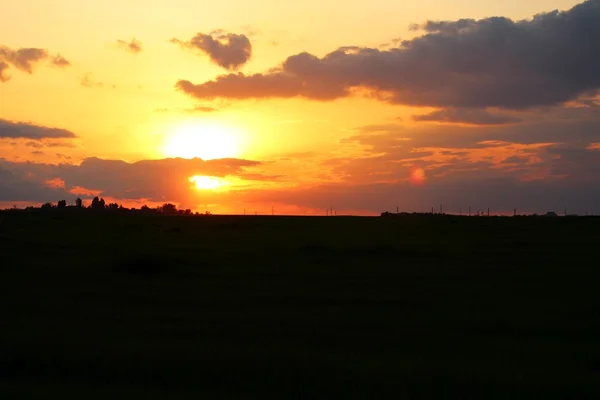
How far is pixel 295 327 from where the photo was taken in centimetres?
2002

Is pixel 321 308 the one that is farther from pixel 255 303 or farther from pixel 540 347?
pixel 540 347

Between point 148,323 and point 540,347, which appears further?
point 148,323

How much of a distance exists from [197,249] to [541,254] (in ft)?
77.9

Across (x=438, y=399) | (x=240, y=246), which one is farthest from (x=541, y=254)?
(x=438, y=399)

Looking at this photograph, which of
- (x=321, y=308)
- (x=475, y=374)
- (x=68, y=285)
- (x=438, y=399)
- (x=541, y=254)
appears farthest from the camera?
(x=541, y=254)

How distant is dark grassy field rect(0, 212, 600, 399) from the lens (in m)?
14.3

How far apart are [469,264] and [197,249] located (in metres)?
19.5

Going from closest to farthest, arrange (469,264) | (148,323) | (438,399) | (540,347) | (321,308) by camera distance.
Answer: (438,399), (540,347), (148,323), (321,308), (469,264)

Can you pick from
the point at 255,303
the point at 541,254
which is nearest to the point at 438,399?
the point at 255,303

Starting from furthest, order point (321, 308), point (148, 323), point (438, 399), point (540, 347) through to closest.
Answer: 1. point (321, 308)
2. point (148, 323)
3. point (540, 347)
4. point (438, 399)

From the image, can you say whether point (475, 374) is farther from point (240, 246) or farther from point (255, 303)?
point (240, 246)

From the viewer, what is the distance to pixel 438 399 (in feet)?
44.3

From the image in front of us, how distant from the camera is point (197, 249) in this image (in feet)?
156

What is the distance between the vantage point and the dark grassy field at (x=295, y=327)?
46.9 feet
